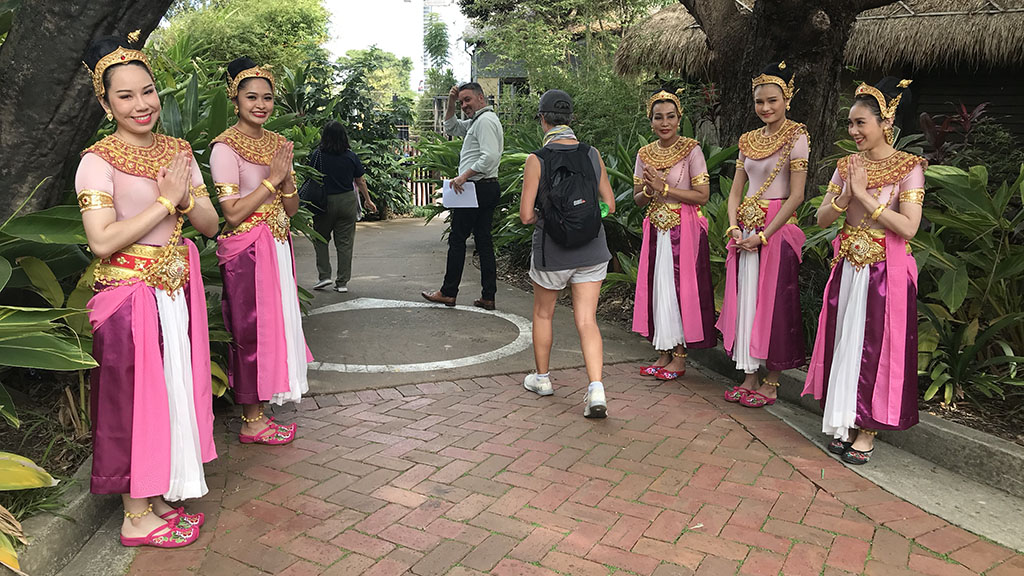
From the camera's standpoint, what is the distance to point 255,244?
3803 millimetres

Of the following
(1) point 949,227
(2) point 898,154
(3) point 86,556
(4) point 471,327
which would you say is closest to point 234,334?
(3) point 86,556

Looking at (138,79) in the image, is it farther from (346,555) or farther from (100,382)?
(346,555)

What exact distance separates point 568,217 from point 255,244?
1736 millimetres

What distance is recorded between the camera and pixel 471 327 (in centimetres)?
658

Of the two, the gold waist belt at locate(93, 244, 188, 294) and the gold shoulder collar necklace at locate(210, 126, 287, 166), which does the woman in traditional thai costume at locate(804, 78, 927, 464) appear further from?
the gold waist belt at locate(93, 244, 188, 294)

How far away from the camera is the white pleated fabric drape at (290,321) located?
155 inches

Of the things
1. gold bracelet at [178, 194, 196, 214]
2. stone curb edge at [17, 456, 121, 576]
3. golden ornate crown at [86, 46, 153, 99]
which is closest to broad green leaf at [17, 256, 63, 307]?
stone curb edge at [17, 456, 121, 576]

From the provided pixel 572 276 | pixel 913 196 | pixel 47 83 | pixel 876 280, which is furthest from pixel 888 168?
pixel 47 83

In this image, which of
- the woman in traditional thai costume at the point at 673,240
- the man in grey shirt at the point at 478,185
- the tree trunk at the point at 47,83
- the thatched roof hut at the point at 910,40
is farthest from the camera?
the thatched roof hut at the point at 910,40

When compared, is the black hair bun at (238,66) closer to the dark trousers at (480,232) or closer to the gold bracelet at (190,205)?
the gold bracelet at (190,205)

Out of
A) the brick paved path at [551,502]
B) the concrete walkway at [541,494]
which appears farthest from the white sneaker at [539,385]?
A: the brick paved path at [551,502]

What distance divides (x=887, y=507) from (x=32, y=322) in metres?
3.63

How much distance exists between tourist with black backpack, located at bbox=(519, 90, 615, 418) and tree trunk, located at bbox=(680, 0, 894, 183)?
204 cm

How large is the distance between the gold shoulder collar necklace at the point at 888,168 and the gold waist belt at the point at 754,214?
0.72 meters
